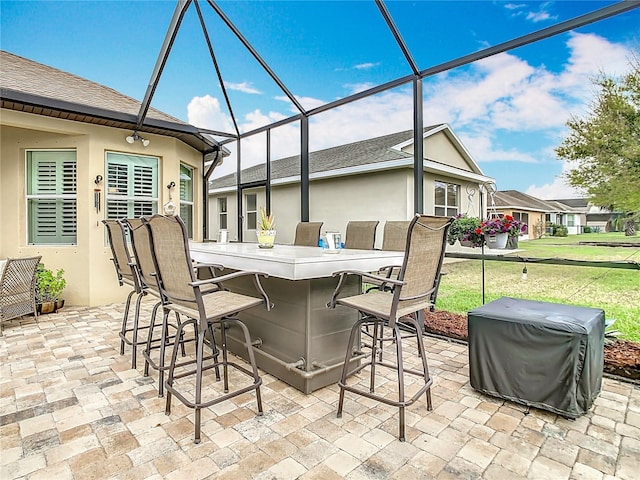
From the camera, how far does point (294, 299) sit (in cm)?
278

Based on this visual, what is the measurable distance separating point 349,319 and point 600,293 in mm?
3564

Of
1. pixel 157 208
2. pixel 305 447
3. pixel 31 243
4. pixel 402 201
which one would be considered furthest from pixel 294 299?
pixel 402 201

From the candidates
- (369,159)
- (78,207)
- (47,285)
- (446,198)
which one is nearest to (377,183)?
(369,159)

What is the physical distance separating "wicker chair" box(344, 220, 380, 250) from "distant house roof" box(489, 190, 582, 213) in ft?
7.91

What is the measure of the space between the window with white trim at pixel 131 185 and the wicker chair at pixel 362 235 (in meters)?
3.75

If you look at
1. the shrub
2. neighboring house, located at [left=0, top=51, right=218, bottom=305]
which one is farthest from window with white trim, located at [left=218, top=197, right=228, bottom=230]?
the shrub

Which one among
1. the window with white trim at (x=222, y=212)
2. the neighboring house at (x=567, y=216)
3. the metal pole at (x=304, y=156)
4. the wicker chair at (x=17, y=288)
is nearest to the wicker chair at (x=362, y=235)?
the metal pole at (x=304, y=156)

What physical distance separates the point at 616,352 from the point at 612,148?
189 cm

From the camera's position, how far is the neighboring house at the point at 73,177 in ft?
17.7

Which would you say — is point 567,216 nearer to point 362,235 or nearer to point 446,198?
point 362,235

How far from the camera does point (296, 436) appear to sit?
2.14 m

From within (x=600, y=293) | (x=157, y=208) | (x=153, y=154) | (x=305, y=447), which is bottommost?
(x=305, y=447)

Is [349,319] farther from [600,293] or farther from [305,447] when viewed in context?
[600,293]

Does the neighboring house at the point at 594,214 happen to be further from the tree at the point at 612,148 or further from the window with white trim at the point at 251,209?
the window with white trim at the point at 251,209
